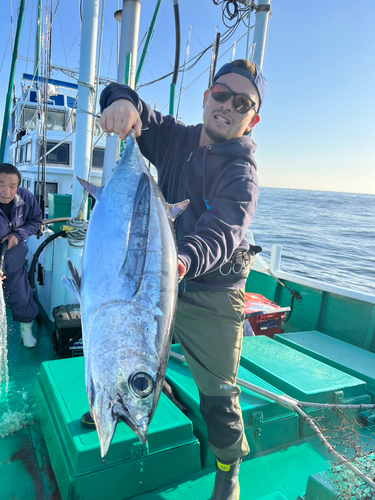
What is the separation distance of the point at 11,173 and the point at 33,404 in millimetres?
2359

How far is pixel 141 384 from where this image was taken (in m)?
0.96

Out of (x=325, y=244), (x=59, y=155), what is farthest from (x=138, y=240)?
(x=325, y=244)

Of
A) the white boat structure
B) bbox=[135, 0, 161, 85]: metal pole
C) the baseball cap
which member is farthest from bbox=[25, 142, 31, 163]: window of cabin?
the baseball cap

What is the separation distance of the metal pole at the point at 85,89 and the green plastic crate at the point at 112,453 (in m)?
2.56

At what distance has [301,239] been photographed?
69.5 feet

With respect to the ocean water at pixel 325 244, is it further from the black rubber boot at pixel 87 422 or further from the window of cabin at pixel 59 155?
the black rubber boot at pixel 87 422

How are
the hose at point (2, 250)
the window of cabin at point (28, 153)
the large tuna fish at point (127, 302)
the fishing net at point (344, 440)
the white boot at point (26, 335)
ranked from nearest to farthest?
the large tuna fish at point (127, 302) < the fishing net at point (344, 440) < the hose at point (2, 250) < the white boot at point (26, 335) < the window of cabin at point (28, 153)

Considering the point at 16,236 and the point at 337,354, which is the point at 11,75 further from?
the point at 337,354

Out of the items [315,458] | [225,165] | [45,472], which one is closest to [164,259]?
[225,165]

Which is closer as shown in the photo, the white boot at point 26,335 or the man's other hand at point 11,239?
the man's other hand at point 11,239

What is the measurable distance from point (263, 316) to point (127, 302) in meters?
3.48

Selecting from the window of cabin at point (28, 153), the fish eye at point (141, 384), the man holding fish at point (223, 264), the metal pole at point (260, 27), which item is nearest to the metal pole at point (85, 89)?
the metal pole at point (260, 27)

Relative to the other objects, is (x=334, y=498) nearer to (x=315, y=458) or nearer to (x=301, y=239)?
(x=315, y=458)

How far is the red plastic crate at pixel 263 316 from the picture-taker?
4188mm
